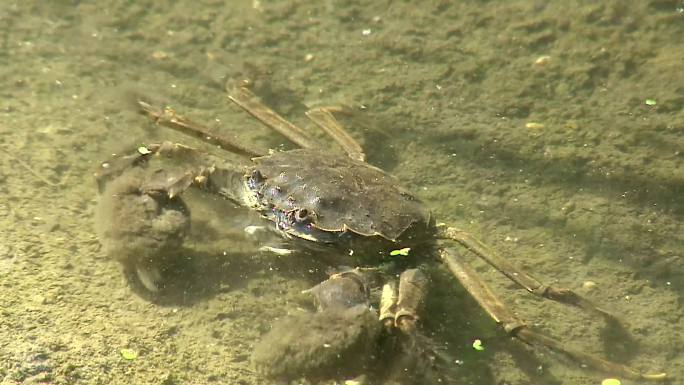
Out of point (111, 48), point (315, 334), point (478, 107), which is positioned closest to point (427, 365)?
point (315, 334)

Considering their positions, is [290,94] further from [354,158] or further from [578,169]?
[578,169]

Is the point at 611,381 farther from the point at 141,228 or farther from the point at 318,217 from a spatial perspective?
the point at 141,228

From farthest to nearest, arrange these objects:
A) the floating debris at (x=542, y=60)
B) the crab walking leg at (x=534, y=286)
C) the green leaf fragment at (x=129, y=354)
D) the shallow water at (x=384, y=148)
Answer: the floating debris at (x=542, y=60) → the crab walking leg at (x=534, y=286) → the shallow water at (x=384, y=148) → the green leaf fragment at (x=129, y=354)

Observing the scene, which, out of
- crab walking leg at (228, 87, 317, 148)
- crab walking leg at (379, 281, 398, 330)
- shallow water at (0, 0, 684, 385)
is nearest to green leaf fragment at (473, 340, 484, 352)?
shallow water at (0, 0, 684, 385)

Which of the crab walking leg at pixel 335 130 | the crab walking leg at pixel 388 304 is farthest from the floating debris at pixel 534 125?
the crab walking leg at pixel 388 304

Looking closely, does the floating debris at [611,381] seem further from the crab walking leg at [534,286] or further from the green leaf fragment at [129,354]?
the green leaf fragment at [129,354]

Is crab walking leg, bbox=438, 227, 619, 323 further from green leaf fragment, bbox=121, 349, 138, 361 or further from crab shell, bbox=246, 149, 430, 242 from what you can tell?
green leaf fragment, bbox=121, 349, 138, 361
